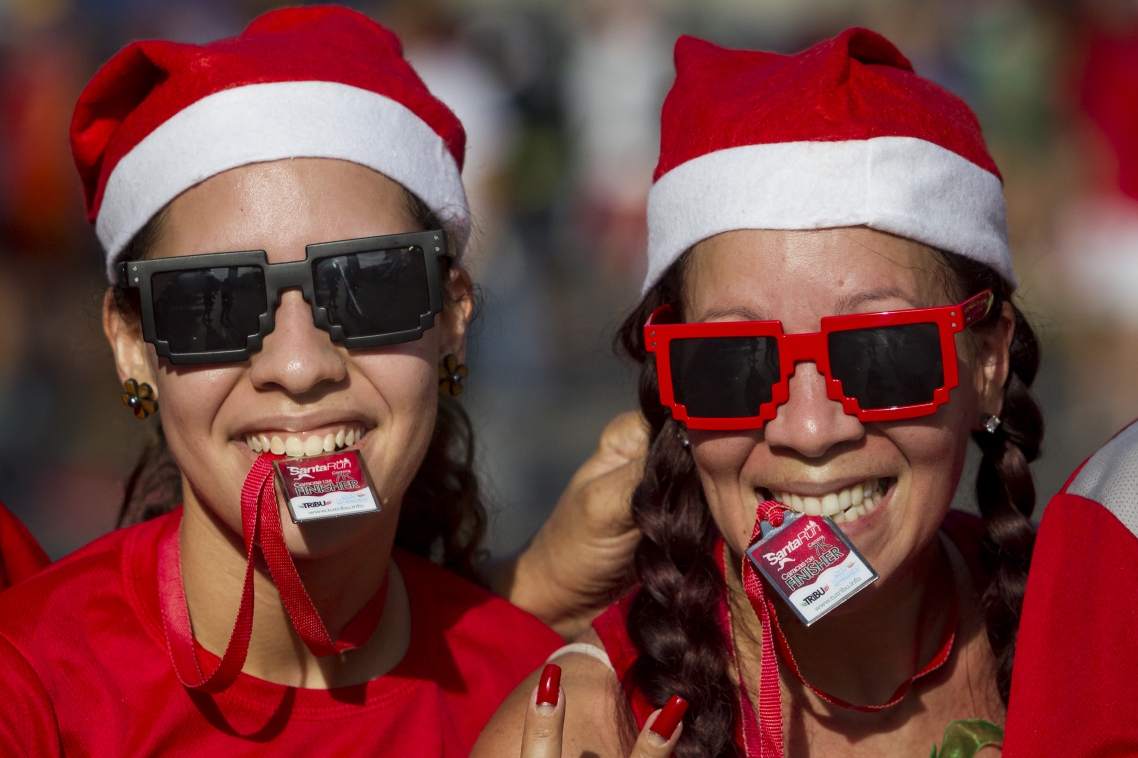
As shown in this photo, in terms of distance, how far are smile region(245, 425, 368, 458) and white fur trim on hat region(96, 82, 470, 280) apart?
1.85 feet

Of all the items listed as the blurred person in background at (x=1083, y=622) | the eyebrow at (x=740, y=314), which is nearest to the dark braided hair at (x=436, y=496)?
the eyebrow at (x=740, y=314)

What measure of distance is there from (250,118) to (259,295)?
0.41m

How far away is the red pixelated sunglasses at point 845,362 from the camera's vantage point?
2400 millimetres

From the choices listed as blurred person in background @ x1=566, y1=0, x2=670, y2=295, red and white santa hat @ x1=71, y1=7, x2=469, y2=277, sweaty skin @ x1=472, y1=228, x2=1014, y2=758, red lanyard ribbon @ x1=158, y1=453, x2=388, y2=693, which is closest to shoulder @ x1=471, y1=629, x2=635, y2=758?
sweaty skin @ x1=472, y1=228, x2=1014, y2=758

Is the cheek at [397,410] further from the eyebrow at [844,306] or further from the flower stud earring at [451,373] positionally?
the eyebrow at [844,306]

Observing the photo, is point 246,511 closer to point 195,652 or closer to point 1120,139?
point 195,652

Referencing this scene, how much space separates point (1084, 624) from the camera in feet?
6.65

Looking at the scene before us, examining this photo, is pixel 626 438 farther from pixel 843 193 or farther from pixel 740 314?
pixel 843 193

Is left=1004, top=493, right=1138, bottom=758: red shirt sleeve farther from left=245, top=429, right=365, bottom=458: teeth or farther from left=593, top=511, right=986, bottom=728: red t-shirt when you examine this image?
left=245, top=429, right=365, bottom=458: teeth

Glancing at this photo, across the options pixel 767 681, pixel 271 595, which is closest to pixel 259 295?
pixel 271 595

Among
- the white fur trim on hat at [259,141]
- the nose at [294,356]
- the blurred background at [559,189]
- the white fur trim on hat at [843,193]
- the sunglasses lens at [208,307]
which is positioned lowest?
the blurred background at [559,189]

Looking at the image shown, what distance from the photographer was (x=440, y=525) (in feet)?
11.5

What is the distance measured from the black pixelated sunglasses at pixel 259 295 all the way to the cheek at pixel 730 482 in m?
0.71

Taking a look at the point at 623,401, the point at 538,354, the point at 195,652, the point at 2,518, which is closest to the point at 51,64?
the point at 538,354
